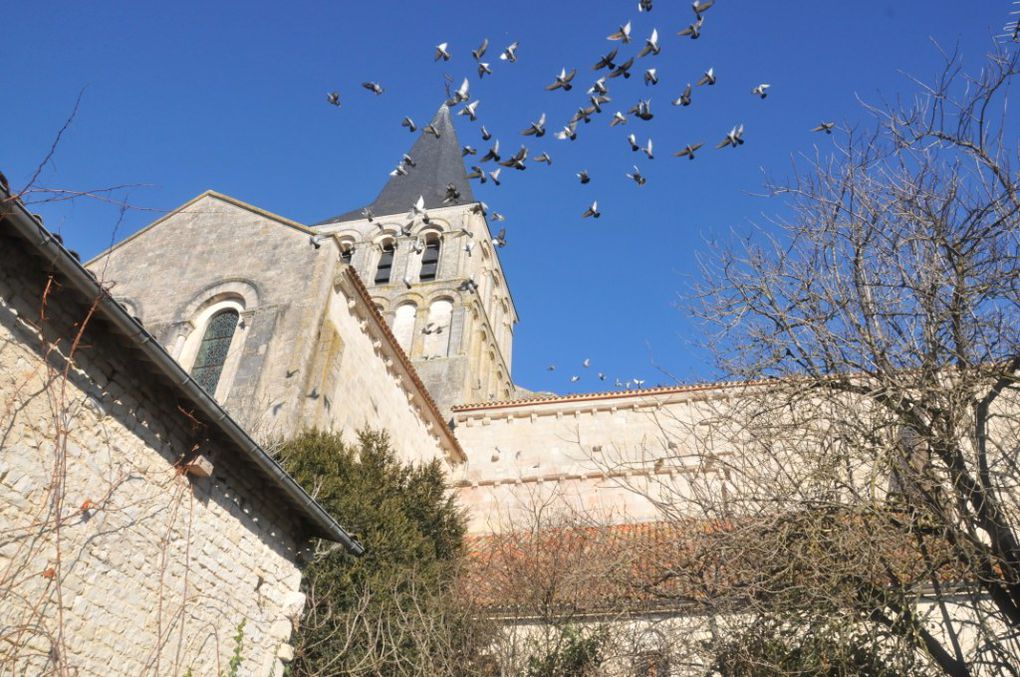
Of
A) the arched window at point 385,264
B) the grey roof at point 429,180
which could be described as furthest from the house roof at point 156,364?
the grey roof at point 429,180

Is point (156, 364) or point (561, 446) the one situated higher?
point (561, 446)

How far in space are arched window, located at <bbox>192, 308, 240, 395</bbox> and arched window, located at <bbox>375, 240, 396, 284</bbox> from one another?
12.4m

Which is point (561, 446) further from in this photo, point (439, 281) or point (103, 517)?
point (103, 517)

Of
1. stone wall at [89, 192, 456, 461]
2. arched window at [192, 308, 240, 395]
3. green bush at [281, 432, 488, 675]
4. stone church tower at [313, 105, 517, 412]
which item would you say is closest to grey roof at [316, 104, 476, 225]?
stone church tower at [313, 105, 517, 412]

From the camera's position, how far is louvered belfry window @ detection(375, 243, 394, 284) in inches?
1045

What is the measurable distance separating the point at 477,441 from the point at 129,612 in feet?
46.7

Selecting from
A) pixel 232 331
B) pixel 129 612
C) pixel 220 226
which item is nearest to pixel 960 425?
pixel 129 612

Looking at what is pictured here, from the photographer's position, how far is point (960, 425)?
668 cm

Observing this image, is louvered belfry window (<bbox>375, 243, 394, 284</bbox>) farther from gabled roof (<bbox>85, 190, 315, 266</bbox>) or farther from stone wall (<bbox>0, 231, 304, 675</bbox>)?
stone wall (<bbox>0, 231, 304, 675</bbox>)

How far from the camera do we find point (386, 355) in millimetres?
15531

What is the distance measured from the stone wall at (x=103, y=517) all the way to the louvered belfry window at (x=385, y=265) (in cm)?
1973

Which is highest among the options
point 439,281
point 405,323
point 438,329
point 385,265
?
point 385,265

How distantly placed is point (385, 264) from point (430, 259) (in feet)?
5.36

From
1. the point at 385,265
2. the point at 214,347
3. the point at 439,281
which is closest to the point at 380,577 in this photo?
the point at 214,347
